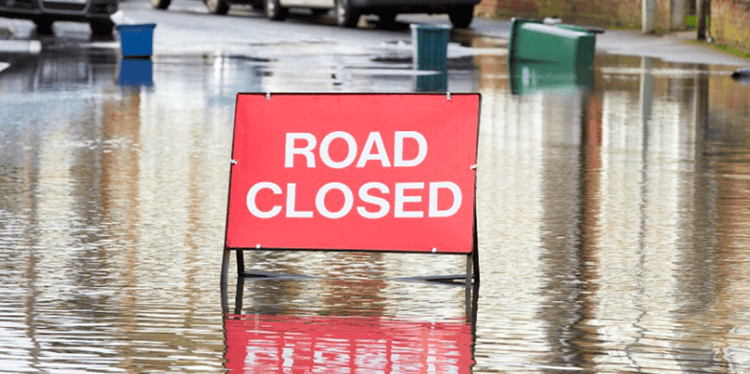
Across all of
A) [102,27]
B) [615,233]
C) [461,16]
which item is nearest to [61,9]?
[102,27]

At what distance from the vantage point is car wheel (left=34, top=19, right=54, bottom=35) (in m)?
34.2

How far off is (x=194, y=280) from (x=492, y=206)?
122 inches

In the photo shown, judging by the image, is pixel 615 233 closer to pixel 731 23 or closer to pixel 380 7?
pixel 731 23

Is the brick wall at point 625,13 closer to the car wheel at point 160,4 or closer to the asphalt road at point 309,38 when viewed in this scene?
the asphalt road at point 309,38

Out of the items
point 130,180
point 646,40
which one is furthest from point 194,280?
point 646,40

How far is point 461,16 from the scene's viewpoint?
37.8 m

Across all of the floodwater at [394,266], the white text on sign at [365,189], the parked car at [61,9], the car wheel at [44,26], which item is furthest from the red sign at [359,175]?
the car wheel at [44,26]

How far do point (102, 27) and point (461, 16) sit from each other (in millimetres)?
8844

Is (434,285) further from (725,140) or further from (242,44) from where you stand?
(242,44)

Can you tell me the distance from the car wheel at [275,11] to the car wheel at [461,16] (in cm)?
422

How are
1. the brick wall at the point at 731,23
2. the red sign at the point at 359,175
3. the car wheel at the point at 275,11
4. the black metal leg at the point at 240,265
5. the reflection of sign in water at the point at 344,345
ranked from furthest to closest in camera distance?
1. the car wheel at the point at 275,11
2. the brick wall at the point at 731,23
3. the black metal leg at the point at 240,265
4. the red sign at the point at 359,175
5. the reflection of sign in water at the point at 344,345

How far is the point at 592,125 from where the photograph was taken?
16.2m

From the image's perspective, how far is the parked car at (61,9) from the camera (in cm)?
3134

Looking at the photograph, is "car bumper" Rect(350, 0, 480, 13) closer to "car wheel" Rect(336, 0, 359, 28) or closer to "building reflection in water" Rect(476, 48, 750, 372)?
"car wheel" Rect(336, 0, 359, 28)
